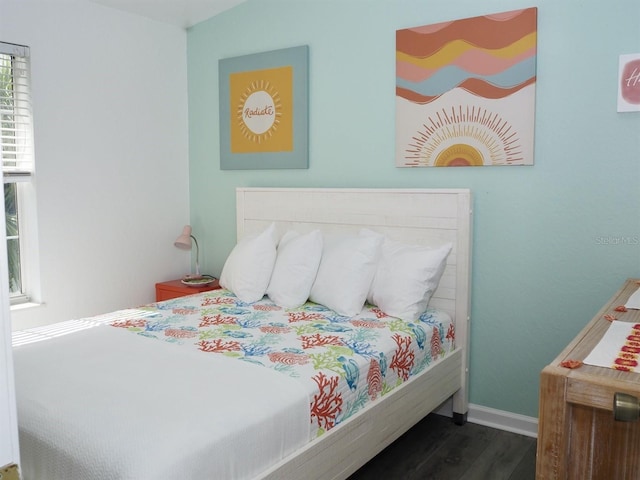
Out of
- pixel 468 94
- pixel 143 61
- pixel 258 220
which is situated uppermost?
pixel 143 61

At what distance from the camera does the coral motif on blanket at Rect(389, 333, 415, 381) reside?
7.89 ft

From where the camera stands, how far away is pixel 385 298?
2818mm

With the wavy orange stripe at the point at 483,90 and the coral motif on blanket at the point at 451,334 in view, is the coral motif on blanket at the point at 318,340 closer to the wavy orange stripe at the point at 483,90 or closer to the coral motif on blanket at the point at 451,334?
the coral motif on blanket at the point at 451,334

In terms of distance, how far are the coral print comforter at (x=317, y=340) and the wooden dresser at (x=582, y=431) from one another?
83 centimetres

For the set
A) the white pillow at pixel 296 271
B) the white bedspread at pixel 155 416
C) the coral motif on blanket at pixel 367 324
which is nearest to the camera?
the white bedspread at pixel 155 416

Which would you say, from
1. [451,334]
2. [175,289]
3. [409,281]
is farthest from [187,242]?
[451,334]

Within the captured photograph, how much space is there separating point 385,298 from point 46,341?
1.51 metres

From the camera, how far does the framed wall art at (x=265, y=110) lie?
3.57 meters

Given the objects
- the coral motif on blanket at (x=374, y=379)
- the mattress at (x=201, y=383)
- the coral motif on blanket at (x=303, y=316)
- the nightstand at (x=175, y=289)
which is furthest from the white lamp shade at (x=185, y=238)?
A: the coral motif on blanket at (x=374, y=379)

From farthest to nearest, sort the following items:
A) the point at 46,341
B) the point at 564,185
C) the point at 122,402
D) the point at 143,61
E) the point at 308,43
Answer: the point at 143,61 < the point at 308,43 < the point at 564,185 < the point at 46,341 < the point at 122,402

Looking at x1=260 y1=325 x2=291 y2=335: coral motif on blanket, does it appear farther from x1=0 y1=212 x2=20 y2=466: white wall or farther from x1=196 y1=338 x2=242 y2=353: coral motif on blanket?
x1=0 y1=212 x2=20 y2=466: white wall

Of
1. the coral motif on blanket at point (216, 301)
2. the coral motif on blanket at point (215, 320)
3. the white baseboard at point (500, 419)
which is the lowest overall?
the white baseboard at point (500, 419)

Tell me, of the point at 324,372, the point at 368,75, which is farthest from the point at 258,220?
the point at 324,372

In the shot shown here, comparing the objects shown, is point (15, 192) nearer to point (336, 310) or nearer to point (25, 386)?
point (25, 386)
